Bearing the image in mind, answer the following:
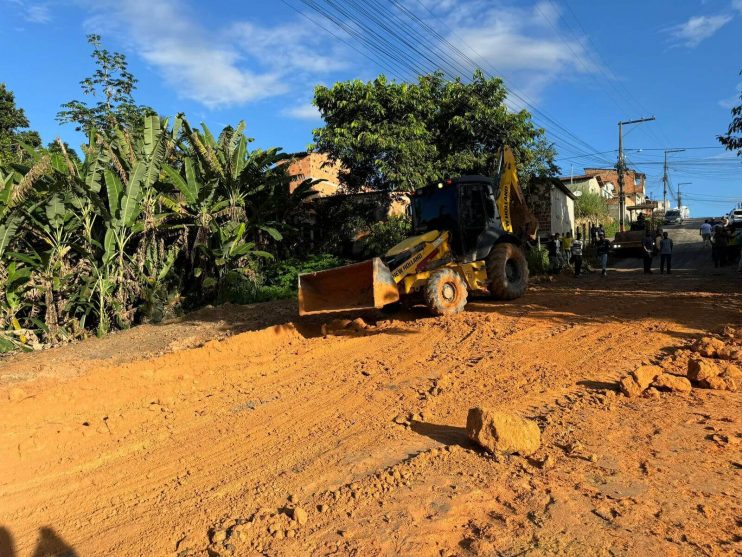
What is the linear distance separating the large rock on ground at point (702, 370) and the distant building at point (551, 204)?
15.6 metres

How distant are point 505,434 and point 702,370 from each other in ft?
8.31

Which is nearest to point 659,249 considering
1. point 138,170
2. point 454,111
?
point 454,111

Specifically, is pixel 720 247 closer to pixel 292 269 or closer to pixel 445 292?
pixel 445 292

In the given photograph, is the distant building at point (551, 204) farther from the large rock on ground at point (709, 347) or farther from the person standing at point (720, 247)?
the large rock on ground at point (709, 347)

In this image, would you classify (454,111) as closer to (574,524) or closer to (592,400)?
(592,400)

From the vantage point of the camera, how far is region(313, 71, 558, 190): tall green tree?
15719mm

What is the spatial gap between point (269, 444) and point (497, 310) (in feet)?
18.8

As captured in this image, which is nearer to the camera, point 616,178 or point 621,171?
point 621,171

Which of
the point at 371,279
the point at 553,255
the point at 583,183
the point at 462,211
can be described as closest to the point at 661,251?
the point at 553,255

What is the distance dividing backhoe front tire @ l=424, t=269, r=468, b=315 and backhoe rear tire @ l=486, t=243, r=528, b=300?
1.14 metres

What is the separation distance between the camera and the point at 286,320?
992 cm

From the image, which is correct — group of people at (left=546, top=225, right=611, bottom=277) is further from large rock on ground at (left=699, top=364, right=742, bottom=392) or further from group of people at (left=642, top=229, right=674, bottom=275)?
large rock on ground at (left=699, top=364, right=742, bottom=392)

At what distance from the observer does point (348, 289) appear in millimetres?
8961

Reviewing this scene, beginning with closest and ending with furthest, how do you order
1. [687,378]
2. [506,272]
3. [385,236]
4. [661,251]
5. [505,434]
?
1. [505,434]
2. [687,378]
3. [506,272]
4. [385,236]
5. [661,251]
